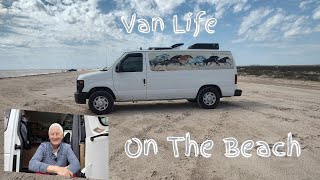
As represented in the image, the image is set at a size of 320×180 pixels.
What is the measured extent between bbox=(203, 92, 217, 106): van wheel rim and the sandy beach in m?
0.38

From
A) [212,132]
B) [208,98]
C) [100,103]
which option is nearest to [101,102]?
[100,103]

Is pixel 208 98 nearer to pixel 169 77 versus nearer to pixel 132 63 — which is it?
pixel 169 77

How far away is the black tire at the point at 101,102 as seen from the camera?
9875 mm

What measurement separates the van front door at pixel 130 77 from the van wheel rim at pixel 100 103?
1.53 feet

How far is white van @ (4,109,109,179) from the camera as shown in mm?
2955

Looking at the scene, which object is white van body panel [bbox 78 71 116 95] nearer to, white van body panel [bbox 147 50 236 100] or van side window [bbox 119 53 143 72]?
van side window [bbox 119 53 143 72]

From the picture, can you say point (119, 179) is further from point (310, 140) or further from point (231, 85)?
point (231, 85)

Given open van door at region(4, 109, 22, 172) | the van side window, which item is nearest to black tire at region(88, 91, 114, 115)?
the van side window

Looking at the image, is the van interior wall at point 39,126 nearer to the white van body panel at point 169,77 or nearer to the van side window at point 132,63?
the white van body panel at point 169,77

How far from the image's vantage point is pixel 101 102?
9.95 meters

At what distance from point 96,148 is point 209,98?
8130 millimetres

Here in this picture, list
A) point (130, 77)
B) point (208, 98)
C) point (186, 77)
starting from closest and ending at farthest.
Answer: point (130, 77)
point (186, 77)
point (208, 98)

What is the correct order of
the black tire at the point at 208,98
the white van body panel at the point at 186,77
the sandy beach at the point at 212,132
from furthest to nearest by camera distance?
the black tire at the point at 208,98
the white van body panel at the point at 186,77
the sandy beach at the point at 212,132

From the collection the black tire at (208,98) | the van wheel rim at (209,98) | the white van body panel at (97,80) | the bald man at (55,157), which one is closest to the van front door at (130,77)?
the white van body panel at (97,80)
